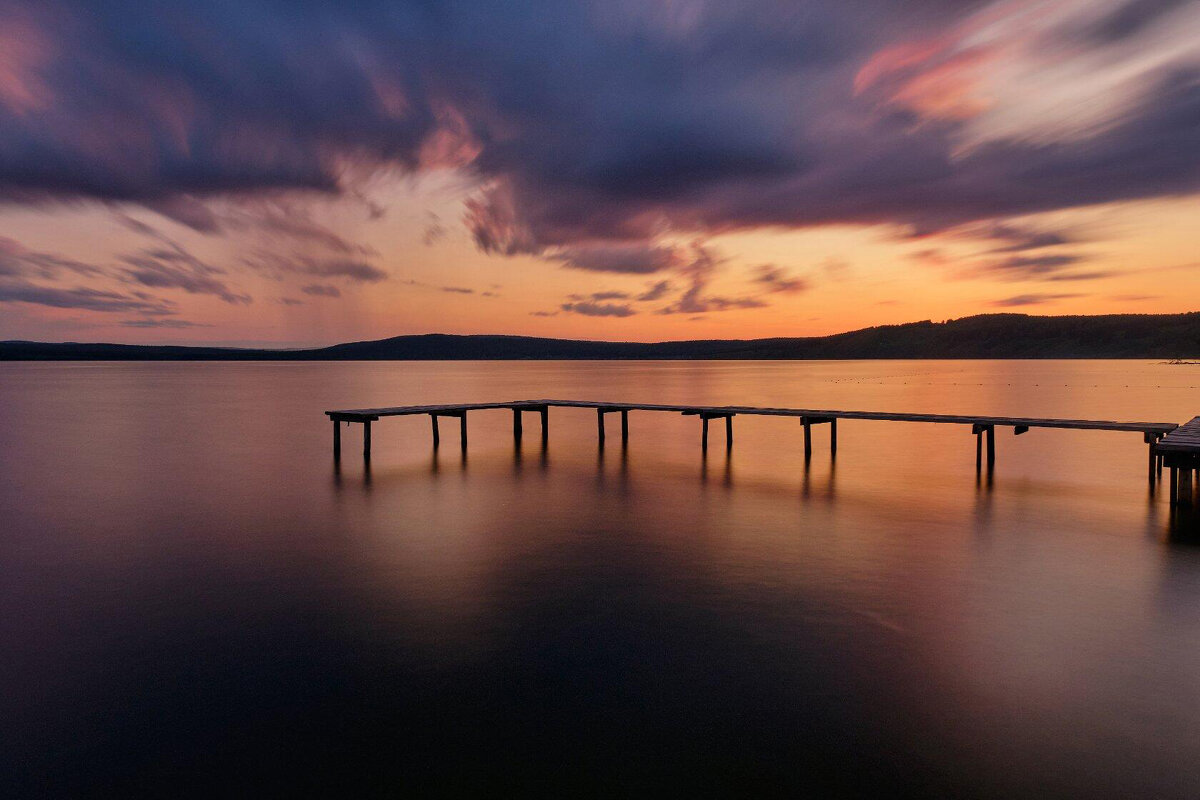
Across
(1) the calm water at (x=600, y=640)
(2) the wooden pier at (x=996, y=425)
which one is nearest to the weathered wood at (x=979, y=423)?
(2) the wooden pier at (x=996, y=425)

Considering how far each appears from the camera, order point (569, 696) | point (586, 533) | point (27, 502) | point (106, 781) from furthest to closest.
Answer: point (27, 502) < point (586, 533) < point (569, 696) < point (106, 781)

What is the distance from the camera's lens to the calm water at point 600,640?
5.74m

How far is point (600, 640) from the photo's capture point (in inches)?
324

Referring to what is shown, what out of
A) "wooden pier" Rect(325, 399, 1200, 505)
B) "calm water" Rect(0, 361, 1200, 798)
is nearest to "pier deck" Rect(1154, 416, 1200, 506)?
"wooden pier" Rect(325, 399, 1200, 505)

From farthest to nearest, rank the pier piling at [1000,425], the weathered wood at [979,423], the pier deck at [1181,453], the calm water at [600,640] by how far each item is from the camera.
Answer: the pier piling at [1000,425]
the weathered wood at [979,423]
the pier deck at [1181,453]
the calm water at [600,640]

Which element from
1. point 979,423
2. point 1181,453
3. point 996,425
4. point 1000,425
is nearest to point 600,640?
point 1181,453

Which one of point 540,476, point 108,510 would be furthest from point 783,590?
point 108,510

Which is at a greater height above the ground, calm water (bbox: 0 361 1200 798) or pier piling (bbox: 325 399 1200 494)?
pier piling (bbox: 325 399 1200 494)

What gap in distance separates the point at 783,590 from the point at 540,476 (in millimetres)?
11827

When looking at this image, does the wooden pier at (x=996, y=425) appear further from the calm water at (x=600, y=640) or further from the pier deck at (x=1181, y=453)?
the calm water at (x=600, y=640)

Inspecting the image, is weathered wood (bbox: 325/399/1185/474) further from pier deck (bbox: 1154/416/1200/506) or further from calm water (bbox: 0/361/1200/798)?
calm water (bbox: 0/361/1200/798)

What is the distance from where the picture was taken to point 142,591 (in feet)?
34.4

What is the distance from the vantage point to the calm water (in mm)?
5738

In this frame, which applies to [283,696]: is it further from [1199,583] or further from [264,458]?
[264,458]
